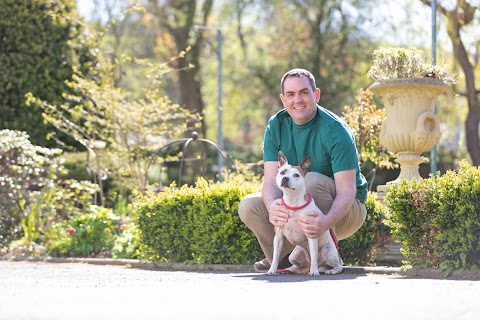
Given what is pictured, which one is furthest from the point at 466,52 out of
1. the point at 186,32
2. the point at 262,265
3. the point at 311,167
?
the point at 311,167

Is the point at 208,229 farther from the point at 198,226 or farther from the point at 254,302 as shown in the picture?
the point at 254,302

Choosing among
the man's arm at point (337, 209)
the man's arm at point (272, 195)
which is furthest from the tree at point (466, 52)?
the man's arm at point (337, 209)

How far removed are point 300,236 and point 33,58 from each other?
12145mm

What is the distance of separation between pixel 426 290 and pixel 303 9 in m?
29.1

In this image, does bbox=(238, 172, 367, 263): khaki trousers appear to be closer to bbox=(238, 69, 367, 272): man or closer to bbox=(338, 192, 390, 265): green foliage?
bbox=(238, 69, 367, 272): man

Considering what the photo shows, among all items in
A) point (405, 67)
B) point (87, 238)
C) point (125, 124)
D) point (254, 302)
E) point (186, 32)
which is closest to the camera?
point (254, 302)

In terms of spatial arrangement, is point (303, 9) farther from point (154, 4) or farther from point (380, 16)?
point (154, 4)

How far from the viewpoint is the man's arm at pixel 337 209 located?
7.07m

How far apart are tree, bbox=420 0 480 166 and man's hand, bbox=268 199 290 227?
1801 cm

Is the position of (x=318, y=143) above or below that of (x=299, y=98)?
below

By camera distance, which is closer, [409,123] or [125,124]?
[409,123]

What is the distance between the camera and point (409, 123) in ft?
41.6

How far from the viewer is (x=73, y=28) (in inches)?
731

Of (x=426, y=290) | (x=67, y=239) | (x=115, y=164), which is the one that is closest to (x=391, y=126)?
(x=67, y=239)
